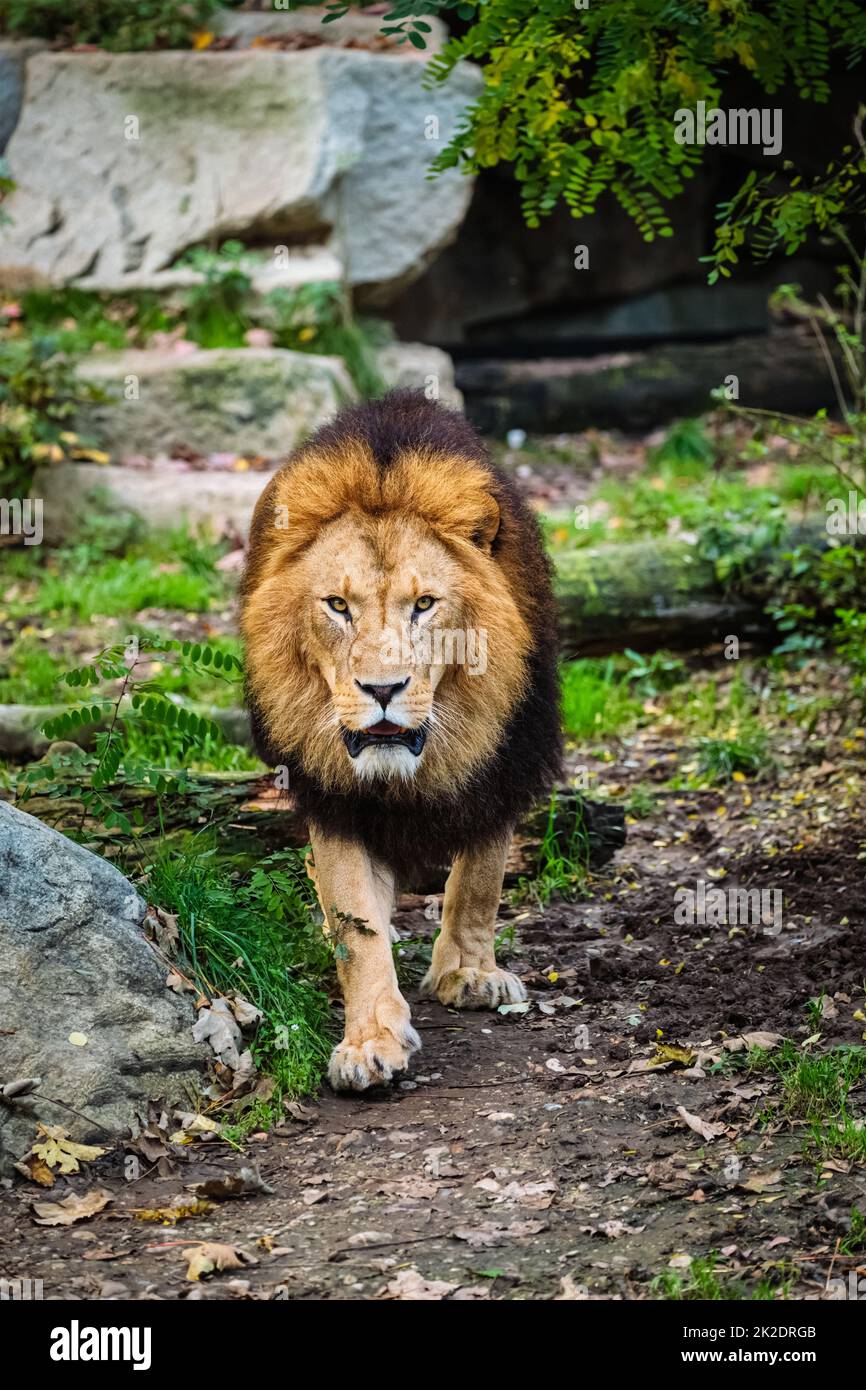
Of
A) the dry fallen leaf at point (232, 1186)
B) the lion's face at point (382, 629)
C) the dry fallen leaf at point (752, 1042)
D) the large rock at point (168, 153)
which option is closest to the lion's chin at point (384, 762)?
the lion's face at point (382, 629)

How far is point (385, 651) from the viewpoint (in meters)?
4.35

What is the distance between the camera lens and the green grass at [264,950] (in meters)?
4.57

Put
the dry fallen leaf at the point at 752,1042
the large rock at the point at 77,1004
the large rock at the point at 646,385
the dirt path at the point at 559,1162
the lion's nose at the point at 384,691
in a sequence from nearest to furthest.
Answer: the dirt path at the point at 559,1162 < the large rock at the point at 77,1004 < the lion's nose at the point at 384,691 < the dry fallen leaf at the point at 752,1042 < the large rock at the point at 646,385

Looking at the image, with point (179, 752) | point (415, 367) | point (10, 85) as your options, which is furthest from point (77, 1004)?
point (10, 85)

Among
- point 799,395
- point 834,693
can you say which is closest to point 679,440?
point 799,395

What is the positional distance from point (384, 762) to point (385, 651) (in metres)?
0.35

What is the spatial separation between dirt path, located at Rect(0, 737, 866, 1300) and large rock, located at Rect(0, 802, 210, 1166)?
7.0 inches

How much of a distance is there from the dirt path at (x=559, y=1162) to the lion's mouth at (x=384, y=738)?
101cm

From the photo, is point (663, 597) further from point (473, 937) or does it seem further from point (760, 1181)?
point (760, 1181)

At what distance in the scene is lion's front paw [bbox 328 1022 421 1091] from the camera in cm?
446

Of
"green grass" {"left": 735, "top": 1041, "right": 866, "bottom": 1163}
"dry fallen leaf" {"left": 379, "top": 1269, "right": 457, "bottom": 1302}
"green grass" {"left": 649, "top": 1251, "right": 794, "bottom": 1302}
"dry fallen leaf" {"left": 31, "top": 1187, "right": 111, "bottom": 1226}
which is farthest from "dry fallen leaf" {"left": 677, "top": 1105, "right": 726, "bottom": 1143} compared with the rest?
"dry fallen leaf" {"left": 31, "top": 1187, "right": 111, "bottom": 1226}

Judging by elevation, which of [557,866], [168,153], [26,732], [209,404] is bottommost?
[557,866]

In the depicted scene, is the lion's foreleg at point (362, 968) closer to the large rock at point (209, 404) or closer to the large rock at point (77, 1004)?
the large rock at point (77, 1004)

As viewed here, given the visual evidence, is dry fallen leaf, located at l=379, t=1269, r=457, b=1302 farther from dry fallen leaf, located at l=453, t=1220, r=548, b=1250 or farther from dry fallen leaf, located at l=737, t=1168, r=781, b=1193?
dry fallen leaf, located at l=737, t=1168, r=781, b=1193
